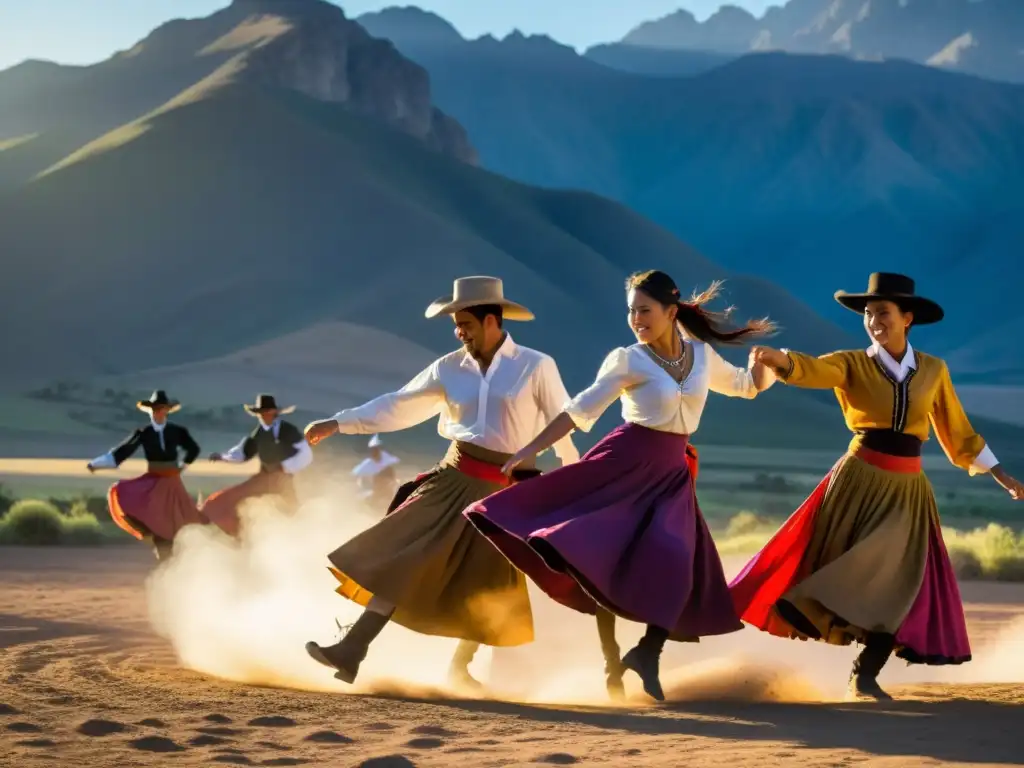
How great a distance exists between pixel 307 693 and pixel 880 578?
112 inches

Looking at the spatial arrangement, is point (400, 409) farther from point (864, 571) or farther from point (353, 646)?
point (864, 571)

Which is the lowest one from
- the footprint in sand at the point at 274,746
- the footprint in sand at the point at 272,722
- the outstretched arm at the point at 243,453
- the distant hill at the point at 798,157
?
the footprint in sand at the point at 274,746

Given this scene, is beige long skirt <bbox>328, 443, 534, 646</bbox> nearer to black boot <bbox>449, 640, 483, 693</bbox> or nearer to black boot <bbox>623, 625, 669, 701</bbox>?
black boot <bbox>449, 640, 483, 693</bbox>

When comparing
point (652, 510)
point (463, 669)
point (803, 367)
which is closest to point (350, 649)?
point (463, 669)

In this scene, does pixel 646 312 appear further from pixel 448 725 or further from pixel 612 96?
pixel 612 96

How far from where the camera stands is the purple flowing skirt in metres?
7.79

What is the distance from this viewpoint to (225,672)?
934 centimetres

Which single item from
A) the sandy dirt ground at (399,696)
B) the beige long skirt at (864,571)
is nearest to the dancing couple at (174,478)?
the sandy dirt ground at (399,696)

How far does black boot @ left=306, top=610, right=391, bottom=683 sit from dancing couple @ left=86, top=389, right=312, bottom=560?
582 cm

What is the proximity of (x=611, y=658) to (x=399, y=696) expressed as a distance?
3.45 feet

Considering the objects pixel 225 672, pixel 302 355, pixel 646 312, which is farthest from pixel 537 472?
pixel 302 355

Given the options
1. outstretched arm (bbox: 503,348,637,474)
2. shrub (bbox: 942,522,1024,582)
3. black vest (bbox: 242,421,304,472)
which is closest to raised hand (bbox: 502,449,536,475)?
outstretched arm (bbox: 503,348,637,474)

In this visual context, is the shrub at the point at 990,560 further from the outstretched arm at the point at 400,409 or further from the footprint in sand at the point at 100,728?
the footprint in sand at the point at 100,728

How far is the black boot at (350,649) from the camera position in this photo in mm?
8281
